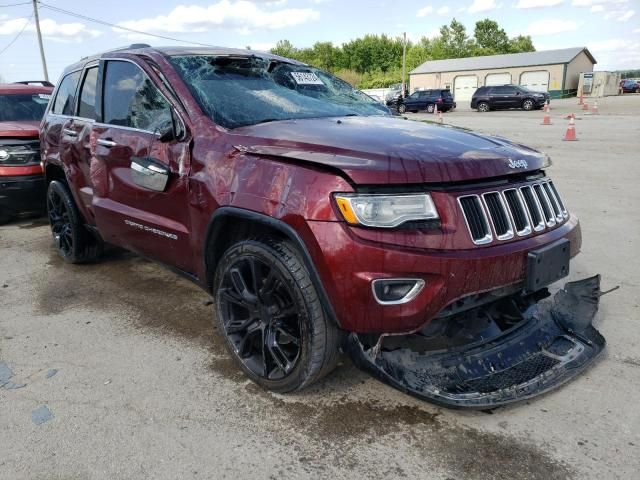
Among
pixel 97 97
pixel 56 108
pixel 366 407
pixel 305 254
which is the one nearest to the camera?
pixel 305 254

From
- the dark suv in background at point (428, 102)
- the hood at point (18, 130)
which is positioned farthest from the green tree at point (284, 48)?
the hood at point (18, 130)

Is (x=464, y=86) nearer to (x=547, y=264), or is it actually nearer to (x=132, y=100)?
(x=132, y=100)

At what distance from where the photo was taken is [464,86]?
52438 mm

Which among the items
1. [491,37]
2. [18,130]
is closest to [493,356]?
[18,130]

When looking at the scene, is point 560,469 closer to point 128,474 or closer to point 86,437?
point 128,474

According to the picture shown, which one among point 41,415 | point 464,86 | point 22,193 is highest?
point 464,86

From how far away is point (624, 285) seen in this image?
4.11 meters

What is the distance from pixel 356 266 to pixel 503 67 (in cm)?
5224

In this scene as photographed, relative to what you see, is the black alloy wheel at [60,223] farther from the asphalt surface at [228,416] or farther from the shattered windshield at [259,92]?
the shattered windshield at [259,92]

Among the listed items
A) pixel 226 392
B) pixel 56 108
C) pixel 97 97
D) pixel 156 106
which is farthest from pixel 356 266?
pixel 56 108

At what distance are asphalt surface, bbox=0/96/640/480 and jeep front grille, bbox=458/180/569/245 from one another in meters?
0.87

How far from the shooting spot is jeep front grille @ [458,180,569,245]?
93.4 inches

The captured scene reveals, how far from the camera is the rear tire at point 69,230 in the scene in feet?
15.4

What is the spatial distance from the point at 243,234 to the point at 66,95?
2.89 meters
